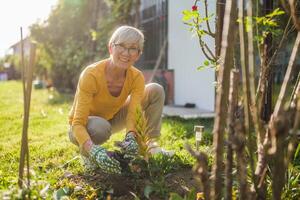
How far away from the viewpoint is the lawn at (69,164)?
2.25 metres

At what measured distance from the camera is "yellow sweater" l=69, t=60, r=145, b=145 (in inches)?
109

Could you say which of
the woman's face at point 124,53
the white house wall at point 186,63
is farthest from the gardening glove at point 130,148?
the white house wall at point 186,63

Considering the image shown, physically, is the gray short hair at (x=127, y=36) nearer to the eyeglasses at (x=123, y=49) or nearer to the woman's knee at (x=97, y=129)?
the eyeglasses at (x=123, y=49)

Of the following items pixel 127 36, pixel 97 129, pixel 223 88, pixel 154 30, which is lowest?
pixel 97 129

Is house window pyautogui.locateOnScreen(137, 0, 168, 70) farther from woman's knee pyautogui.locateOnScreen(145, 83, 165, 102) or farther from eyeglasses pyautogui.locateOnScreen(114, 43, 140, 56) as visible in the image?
eyeglasses pyautogui.locateOnScreen(114, 43, 140, 56)

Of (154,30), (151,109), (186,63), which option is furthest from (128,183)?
(154,30)

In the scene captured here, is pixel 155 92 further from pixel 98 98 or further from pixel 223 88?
pixel 223 88

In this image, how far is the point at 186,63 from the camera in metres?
7.05

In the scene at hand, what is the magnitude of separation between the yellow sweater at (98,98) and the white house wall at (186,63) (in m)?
3.07

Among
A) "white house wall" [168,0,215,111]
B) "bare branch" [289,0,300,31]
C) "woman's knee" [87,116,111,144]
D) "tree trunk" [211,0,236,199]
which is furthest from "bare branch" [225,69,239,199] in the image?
"white house wall" [168,0,215,111]

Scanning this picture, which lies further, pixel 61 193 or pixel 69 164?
pixel 69 164

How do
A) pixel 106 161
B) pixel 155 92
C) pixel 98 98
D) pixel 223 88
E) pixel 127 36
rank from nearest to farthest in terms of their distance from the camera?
pixel 223 88
pixel 106 161
pixel 127 36
pixel 98 98
pixel 155 92

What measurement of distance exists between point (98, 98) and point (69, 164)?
0.55m

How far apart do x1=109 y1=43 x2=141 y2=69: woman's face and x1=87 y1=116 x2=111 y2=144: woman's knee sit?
0.42 metres
